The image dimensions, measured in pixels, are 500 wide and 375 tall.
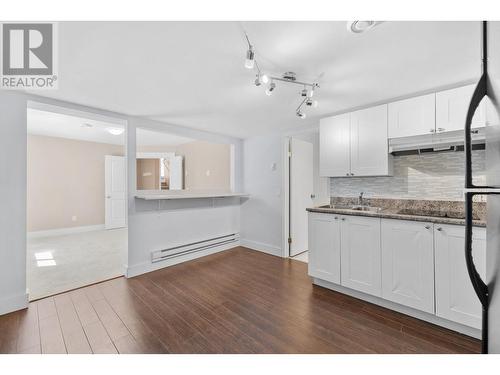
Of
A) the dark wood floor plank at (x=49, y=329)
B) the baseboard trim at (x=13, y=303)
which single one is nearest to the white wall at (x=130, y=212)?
the baseboard trim at (x=13, y=303)

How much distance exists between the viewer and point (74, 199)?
18.8 feet

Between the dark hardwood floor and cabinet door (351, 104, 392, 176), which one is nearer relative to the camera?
the dark hardwood floor

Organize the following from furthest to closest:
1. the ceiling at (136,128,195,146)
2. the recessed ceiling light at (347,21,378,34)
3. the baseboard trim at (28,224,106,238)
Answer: the baseboard trim at (28,224,106,238)
the ceiling at (136,128,195,146)
the recessed ceiling light at (347,21,378,34)

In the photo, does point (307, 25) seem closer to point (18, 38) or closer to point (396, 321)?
point (18, 38)

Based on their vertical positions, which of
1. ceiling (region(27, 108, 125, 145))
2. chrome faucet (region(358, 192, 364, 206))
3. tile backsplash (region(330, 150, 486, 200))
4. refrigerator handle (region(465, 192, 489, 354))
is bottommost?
refrigerator handle (region(465, 192, 489, 354))

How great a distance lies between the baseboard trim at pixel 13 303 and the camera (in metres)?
2.20

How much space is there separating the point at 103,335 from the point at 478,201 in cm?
347

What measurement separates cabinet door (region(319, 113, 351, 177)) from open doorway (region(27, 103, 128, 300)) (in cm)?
276

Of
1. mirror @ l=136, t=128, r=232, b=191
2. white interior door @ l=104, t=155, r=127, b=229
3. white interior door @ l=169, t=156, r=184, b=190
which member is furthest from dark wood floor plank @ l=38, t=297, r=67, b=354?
white interior door @ l=104, t=155, r=127, b=229

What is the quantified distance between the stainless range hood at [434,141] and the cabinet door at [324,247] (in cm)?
101

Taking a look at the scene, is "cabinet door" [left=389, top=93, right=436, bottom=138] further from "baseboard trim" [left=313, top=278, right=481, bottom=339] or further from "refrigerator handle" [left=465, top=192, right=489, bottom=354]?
"refrigerator handle" [left=465, top=192, right=489, bottom=354]

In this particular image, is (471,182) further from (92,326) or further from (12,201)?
(12,201)

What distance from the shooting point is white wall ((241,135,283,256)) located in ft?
13.4

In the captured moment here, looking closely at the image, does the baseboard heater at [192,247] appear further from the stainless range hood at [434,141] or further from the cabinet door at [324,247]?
the stainless range hood at [434,141]
